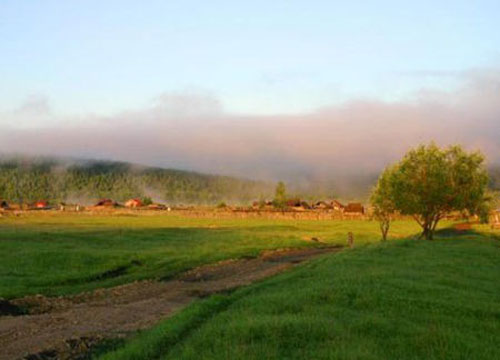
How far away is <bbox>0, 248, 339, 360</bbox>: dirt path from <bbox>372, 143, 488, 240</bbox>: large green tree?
2885 centimetres

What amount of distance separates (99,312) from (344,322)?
35.8 ft

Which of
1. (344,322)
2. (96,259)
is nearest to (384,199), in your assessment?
(96,259)

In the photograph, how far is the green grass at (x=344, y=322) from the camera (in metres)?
15.1

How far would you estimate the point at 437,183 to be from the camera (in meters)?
65.6

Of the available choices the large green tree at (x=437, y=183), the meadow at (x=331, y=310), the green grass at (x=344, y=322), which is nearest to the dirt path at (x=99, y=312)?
the meadow at (x=331, y=310)

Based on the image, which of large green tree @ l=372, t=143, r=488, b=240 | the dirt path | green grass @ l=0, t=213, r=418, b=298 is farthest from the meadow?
large green tree @ l=372, t=143, r=488, b=240

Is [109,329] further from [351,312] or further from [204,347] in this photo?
[351,312]

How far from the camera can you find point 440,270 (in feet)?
107

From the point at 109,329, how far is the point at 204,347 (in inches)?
241

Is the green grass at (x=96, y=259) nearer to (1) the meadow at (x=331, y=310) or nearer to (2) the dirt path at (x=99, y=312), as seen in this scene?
(1) the meadow at (x=331, y=310)

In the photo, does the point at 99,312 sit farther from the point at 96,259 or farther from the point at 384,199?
the point at 384,199

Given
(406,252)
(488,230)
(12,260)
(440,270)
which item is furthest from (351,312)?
(488,230)

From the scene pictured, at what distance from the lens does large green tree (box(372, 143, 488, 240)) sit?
216 feet

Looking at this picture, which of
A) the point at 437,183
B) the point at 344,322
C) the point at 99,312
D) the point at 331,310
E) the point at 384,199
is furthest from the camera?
the point at 384,199
